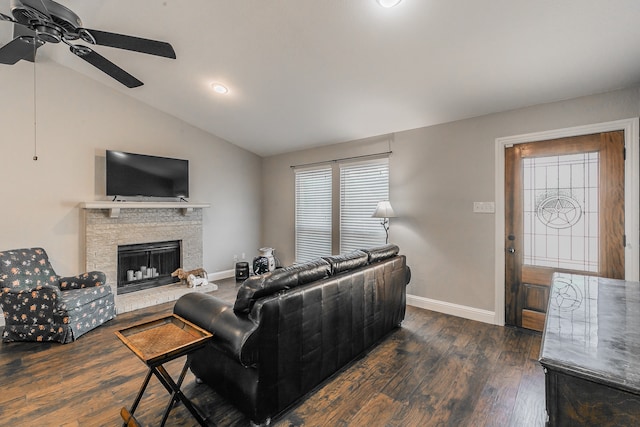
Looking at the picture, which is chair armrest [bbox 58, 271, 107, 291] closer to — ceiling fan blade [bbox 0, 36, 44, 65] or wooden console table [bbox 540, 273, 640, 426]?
ceiling fan blade [bbox 0, 36, 44, 65]

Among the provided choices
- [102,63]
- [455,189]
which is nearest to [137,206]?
[102,63]

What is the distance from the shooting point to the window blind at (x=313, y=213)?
16.9 ft

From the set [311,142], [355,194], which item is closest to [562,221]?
[355,194]

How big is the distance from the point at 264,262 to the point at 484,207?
12.5 feet

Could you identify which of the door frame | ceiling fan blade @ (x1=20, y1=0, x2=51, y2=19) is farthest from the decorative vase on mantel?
the door frame

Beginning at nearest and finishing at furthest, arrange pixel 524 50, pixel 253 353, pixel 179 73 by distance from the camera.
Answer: pixel 253 353 → pixel 524 50 → pixel 179 73

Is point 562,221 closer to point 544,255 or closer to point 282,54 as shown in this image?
point 544,255

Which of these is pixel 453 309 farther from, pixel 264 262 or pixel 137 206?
pixel 137 206

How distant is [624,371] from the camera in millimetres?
783

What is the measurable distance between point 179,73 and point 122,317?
126 inches

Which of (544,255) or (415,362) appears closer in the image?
(415,362)

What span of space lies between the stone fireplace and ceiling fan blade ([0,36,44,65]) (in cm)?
183

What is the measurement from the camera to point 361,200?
4.67 m

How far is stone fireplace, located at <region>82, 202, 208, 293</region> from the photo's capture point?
3951 millimetres
